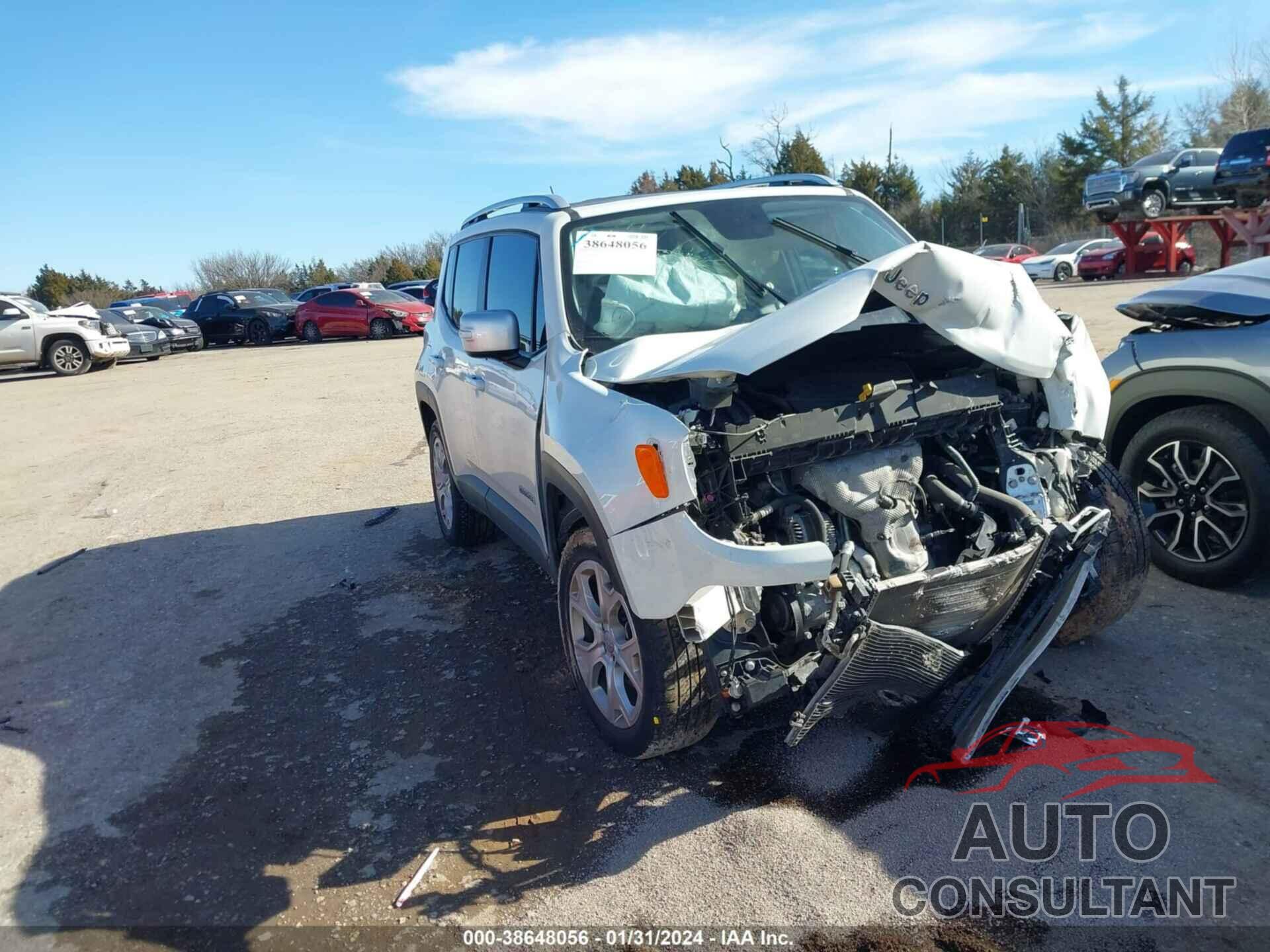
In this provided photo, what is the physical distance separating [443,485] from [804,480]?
12.9 ft

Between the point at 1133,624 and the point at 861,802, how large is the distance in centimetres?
196

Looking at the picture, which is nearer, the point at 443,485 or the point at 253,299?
the point at 443,485

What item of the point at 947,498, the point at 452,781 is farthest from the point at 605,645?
the point at 947,498

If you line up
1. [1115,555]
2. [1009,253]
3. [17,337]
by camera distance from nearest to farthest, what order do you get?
[1115,555] < [17,337] < [1009,253]

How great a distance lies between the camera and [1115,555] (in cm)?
380

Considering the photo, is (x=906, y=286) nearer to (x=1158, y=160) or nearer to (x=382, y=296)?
(x=382, y=296)

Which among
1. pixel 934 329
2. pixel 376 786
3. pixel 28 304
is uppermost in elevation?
pixel 28 304

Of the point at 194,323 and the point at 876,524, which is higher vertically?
the point at 194,323

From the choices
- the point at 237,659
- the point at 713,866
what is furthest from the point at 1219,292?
the point at 237,659

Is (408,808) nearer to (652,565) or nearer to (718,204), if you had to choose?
(652,565)

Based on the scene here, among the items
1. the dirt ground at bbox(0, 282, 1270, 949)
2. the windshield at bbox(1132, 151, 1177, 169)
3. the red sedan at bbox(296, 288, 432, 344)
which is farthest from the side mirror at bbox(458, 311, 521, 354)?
the windshield at bbox(1132, 151, 1177, 169)

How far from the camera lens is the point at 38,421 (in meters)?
13.9

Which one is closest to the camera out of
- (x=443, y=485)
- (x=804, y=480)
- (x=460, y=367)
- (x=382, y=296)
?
(x=804, y=480)

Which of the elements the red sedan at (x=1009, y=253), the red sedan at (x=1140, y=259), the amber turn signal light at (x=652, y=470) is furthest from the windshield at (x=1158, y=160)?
the amber turn signal light at (x=652, y=470)
